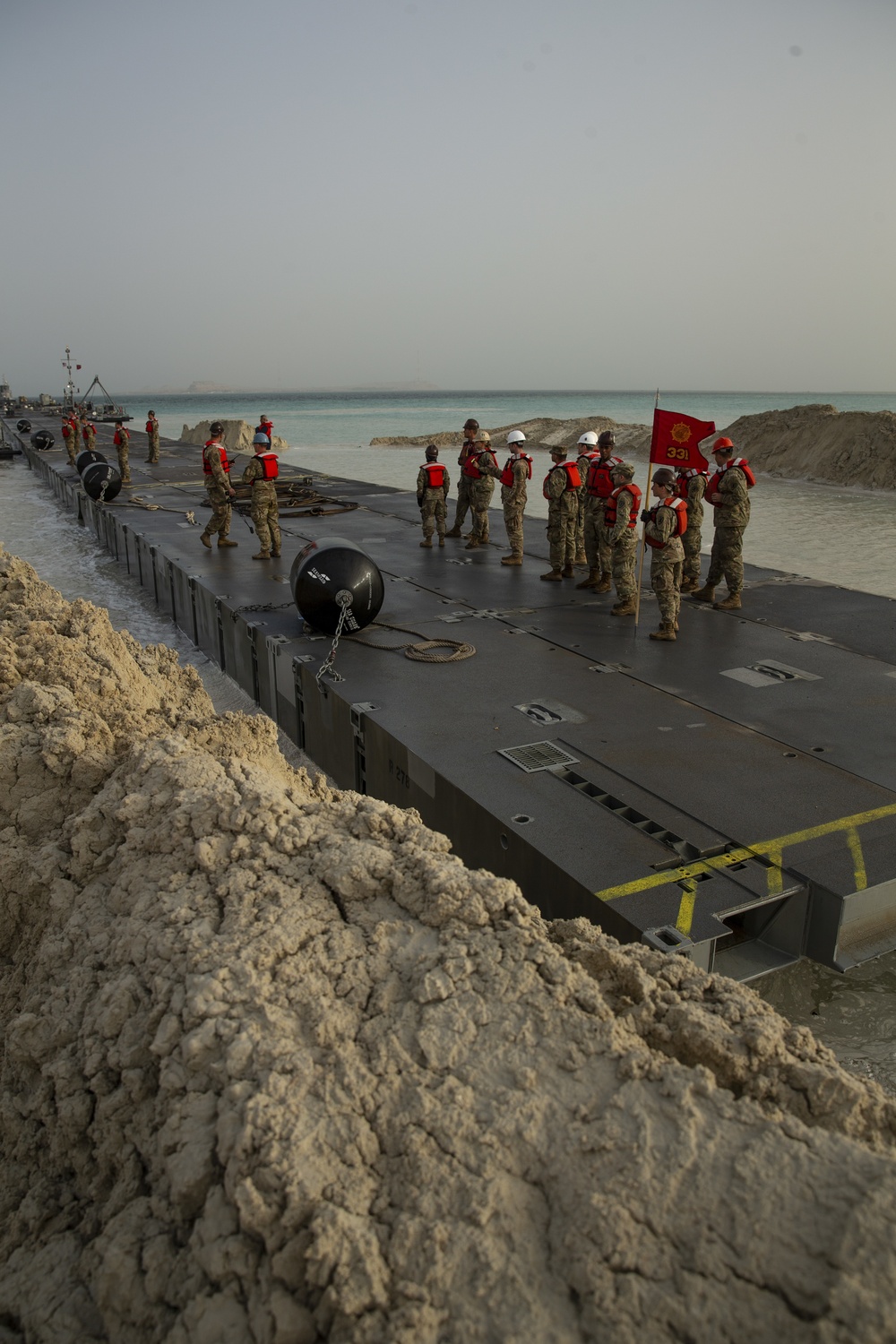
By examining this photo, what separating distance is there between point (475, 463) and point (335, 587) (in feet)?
18.3

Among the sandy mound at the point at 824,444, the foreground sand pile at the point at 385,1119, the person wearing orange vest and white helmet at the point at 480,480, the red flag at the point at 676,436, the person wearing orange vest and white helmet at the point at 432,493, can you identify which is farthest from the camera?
the sandy mound at the point at 824,444

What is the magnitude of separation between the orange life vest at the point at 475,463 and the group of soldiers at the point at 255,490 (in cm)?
292

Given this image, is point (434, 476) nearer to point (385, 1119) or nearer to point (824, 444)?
point (385, 1119)

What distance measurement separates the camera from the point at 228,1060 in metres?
2.38

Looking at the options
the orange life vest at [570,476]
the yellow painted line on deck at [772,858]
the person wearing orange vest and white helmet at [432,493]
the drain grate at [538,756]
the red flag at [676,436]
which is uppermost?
the red flag at [676,436]

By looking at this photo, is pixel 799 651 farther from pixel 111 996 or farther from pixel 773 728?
pixel 111 996

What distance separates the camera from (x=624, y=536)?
9.67 m

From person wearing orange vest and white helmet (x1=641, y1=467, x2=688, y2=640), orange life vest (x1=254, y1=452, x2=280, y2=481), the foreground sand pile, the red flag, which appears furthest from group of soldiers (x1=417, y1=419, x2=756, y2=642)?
the foreground sand pile

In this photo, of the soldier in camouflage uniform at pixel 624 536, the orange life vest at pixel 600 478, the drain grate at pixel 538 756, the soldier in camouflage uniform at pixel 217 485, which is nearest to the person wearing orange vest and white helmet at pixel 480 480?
the orange life vest at pixel 600 478

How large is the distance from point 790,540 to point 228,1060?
18.4 m

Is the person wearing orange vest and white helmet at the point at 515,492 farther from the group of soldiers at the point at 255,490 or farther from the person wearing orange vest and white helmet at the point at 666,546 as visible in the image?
the person wearing orange vest and white helmet at the point at 666,546

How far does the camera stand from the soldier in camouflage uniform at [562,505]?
37.3 ft

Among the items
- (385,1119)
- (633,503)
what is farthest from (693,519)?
(385,1119)

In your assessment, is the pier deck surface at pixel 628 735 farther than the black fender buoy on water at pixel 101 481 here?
No
